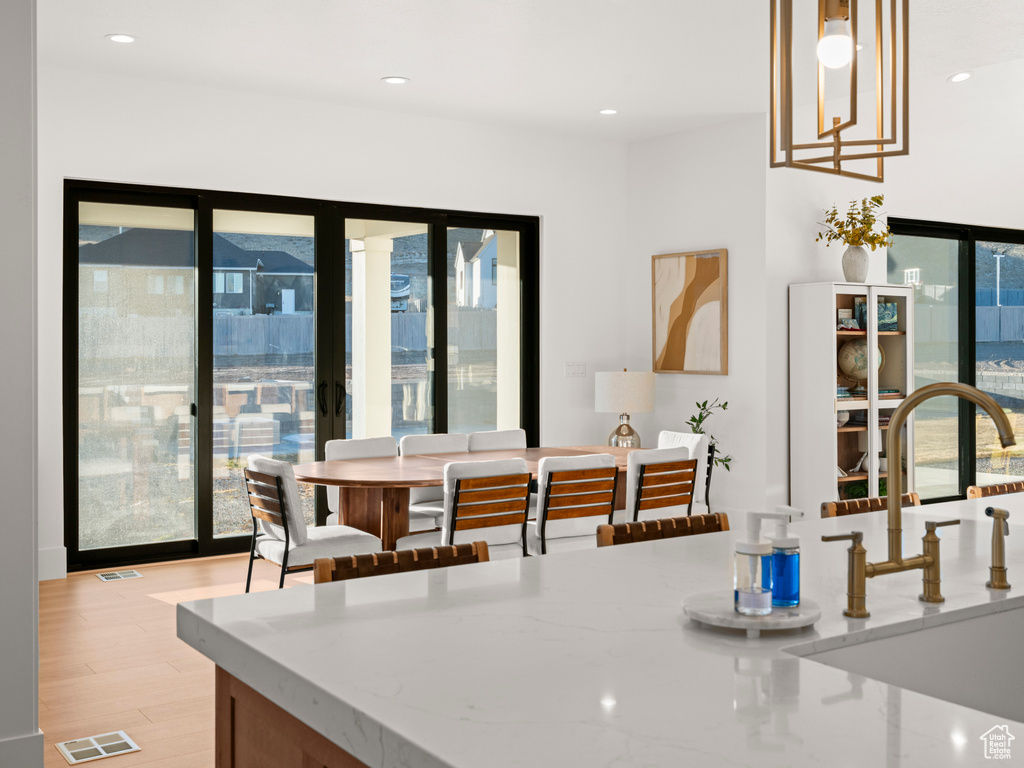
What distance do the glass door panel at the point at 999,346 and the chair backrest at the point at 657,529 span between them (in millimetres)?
6879

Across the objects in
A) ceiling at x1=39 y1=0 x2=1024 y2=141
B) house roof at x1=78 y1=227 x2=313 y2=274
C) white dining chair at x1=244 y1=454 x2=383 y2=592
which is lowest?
white dining chair at x1=244 y1=454 x2=383 y2=592

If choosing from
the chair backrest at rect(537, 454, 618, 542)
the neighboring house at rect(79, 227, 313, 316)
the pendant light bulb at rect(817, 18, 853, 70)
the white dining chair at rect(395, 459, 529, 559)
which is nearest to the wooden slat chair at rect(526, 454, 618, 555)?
the chair backrest at rect(537, 454, 618, 542)

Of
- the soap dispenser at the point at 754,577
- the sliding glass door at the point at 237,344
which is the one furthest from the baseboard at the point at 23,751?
the sliding glass door at the point at 237,344

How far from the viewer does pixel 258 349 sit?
639cm

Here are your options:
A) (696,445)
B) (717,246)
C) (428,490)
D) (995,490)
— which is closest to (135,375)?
(428,490)

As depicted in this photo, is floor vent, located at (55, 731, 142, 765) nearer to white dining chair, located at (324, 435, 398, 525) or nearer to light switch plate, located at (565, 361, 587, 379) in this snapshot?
white dining chair, located at (324, 435, 398, 525)

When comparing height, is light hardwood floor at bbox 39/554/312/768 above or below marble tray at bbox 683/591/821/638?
below

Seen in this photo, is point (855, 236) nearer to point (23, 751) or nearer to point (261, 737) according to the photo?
point (23, 751)

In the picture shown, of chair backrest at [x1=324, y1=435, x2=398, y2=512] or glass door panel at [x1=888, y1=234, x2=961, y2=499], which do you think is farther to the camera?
glass door panel at [x1=888, y1=234, x2=961, y2=499]

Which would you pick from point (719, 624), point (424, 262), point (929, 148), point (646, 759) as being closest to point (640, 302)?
point (424, 262)

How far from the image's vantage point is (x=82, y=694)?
144 inches

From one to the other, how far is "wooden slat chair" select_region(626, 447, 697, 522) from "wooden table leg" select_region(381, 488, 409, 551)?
3.53 ft

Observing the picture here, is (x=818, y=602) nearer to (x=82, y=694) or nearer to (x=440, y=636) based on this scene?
(x=440, y=636)

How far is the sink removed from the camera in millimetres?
1487
